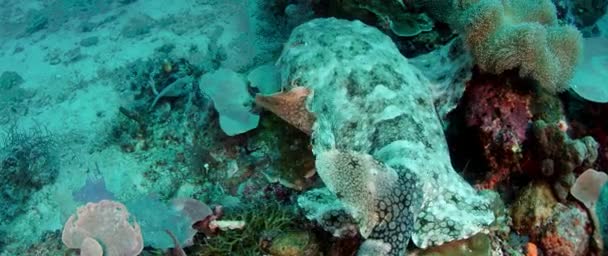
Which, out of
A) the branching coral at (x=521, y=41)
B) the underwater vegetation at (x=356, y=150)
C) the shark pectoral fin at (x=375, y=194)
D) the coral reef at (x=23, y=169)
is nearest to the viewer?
the shark pectoral fin at (x=375, y=194)

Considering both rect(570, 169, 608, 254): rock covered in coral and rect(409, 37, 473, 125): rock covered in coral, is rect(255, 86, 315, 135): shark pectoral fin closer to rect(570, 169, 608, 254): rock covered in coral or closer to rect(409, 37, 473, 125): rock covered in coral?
rect(409, 37, 473, 125): rock covered in coral

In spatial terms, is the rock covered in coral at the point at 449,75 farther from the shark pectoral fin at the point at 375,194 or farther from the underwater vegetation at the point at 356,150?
the shark pectoral fin at the point at 375,194

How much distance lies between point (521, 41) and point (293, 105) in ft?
6.33

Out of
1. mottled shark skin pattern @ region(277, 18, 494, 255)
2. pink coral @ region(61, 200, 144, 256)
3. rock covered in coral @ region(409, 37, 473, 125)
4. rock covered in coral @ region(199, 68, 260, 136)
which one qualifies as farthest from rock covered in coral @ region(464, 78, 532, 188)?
pink coral @ region(61, 200, 144, 256)

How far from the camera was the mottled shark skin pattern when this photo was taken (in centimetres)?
284

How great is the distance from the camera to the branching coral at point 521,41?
12.5ft

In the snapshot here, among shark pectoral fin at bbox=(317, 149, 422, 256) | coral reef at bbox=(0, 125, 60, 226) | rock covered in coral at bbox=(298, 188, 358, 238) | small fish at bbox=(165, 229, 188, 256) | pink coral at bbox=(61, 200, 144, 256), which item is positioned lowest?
coral reef at bbox=(0, 125, 60, 226)

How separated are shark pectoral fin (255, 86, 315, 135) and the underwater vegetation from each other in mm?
18

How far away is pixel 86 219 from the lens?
350cm

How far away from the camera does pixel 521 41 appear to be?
12.4ft

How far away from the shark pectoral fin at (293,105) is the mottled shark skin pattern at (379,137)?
67mm

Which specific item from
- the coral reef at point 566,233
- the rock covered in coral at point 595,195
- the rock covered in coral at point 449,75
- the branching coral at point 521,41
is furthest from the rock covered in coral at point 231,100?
the rock covered in coral at point 595,195

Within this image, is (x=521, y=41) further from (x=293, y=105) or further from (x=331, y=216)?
(x=331, y=216)

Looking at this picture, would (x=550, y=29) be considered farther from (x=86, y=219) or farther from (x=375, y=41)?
(x=86, y=219)
